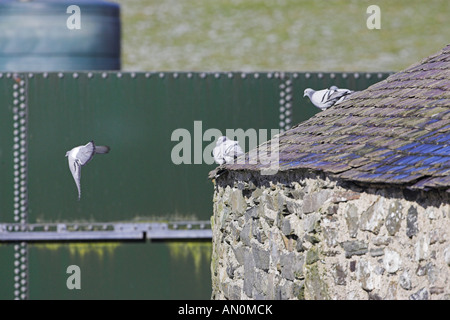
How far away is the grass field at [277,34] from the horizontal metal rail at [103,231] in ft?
82.1

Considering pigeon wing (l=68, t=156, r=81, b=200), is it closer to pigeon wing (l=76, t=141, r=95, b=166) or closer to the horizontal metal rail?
pigeon wing (l=76, t=141, r=95, b=166)

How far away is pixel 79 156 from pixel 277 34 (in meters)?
30.9

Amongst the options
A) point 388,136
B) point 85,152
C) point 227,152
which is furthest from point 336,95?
point 85,152

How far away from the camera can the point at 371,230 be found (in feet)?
19.8

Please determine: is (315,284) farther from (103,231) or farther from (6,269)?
(6,269)

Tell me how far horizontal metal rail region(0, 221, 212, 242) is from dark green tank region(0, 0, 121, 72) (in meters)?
2.15

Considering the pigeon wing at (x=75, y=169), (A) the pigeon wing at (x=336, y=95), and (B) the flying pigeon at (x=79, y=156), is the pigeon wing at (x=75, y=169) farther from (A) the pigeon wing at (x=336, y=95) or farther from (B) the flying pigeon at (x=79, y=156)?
(A) the pigeon wing at (x=336, y=95)

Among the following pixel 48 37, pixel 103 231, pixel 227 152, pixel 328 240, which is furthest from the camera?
pixel 48 37

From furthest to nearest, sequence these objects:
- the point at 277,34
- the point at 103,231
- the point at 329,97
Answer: the point at 277,34, the point at 103,231, the point at 329,97

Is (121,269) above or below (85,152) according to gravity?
below

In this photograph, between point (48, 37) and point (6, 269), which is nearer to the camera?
point (6, 269)

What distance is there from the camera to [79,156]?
9703 mm

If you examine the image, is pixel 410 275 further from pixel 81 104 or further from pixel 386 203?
pixel 81 104

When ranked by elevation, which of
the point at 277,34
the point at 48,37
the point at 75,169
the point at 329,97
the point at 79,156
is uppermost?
the point at 277,34
